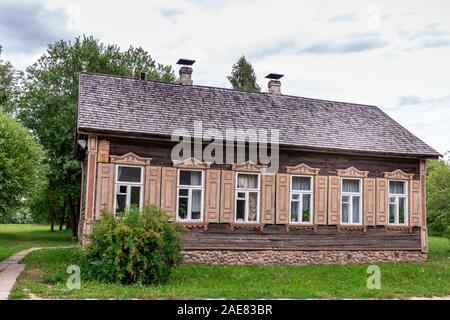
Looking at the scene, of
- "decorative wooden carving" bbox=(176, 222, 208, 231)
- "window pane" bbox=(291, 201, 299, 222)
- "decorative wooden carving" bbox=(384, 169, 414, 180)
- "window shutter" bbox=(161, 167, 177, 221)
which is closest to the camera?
"window shutter" bbox=(161, 167, 177, 221)

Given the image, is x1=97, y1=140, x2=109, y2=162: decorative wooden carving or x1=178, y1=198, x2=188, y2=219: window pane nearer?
x1=97, y1=140, x2=109, y2=162: decorative wooden carving

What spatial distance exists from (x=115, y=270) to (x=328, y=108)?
44.6 feet

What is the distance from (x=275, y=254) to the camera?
2088 cm

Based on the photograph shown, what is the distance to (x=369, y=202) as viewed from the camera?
22234mm

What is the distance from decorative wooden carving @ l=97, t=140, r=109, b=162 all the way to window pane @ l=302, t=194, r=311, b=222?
7.79 meters

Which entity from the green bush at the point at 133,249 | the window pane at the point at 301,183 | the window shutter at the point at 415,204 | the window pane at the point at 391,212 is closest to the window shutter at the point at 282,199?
the window pane at the point at 301,183

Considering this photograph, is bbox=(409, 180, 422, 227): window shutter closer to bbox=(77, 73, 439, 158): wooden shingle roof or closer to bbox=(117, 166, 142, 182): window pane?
bbox=(77, 73, 439, 158): wooden shingle roof

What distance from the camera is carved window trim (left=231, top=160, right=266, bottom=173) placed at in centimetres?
2050

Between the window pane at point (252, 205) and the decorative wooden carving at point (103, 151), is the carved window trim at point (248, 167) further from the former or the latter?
the decorative wooden carving at point (103, 151)

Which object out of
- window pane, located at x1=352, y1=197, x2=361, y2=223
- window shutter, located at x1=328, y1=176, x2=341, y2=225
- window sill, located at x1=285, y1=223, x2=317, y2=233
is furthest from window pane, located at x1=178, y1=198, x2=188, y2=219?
window pane, located at x1=352, y1=197, x2=361, y2=223

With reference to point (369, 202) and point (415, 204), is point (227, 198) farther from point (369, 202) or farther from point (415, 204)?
point (415, 204)

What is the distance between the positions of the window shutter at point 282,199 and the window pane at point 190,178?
3134mm

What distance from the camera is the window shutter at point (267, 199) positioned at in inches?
817
